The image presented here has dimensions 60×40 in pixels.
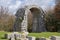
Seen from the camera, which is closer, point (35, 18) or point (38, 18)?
point (38, 18)

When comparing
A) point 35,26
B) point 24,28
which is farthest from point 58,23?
point 24,28

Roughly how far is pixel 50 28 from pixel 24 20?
724 cm

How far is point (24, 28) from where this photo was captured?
3334cm

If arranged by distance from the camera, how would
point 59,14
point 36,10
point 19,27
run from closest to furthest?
point 19,27 < point 36,10 < point 59,14

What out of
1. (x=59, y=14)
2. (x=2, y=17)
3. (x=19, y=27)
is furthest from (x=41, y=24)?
(x=2, y=17)

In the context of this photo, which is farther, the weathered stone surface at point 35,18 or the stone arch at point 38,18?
the stone arch at point 38,18

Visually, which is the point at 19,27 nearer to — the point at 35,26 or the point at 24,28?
the point at 24,28

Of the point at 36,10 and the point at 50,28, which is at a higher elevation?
the point at 36,10

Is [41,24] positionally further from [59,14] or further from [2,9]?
[2,9]

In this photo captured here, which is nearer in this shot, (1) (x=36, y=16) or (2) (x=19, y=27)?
(2) (x=19, y=27)

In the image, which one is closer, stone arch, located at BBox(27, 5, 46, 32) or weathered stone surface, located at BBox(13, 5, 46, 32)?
weathered stone surface, located at BBox(13, 5, 46, 32)

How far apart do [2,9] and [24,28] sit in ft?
94.1

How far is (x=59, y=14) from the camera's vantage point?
1670 inches

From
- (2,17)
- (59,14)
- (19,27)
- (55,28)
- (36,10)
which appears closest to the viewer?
(19,27)
